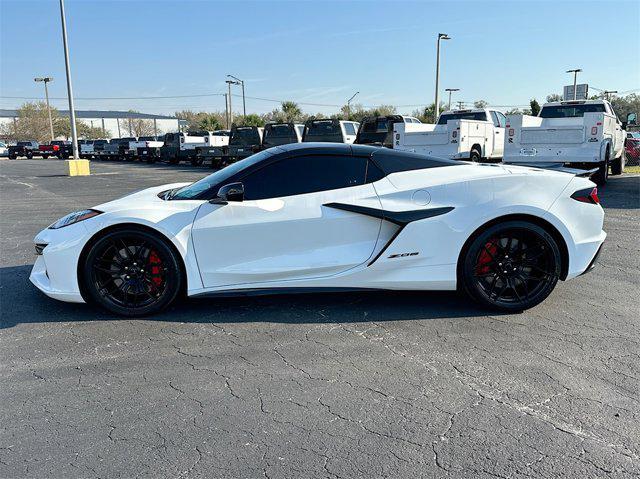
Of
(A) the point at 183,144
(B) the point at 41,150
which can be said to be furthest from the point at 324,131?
(B) the point at 41,150

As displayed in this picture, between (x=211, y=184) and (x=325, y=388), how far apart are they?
6.81 feet

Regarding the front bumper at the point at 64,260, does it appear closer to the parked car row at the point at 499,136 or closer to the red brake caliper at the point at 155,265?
the red brake caliper at the point at 155,265

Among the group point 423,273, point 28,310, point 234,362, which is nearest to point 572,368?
point 423,273

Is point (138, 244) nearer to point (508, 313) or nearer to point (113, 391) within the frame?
point (113, 391)

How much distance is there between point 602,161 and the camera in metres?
11.8

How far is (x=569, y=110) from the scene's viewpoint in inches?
555

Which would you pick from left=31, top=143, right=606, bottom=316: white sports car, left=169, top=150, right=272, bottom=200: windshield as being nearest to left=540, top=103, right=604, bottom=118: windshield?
left=31, top=143, right=606, bottom=316: white sports car

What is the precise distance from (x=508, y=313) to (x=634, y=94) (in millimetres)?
110427

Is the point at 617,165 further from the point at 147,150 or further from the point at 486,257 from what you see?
the point at 147,150

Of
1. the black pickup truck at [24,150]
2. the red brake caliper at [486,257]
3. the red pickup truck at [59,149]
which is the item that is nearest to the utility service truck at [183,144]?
the red pickup truck at [59,149]

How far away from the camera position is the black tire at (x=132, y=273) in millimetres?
3990

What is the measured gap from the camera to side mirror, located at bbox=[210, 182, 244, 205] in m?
3.95

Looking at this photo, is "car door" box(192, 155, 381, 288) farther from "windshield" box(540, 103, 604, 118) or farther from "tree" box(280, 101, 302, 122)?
"tree" box(280, 101, 302, 122)

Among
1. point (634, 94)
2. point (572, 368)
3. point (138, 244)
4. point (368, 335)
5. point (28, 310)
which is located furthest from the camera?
point (634, 94)
